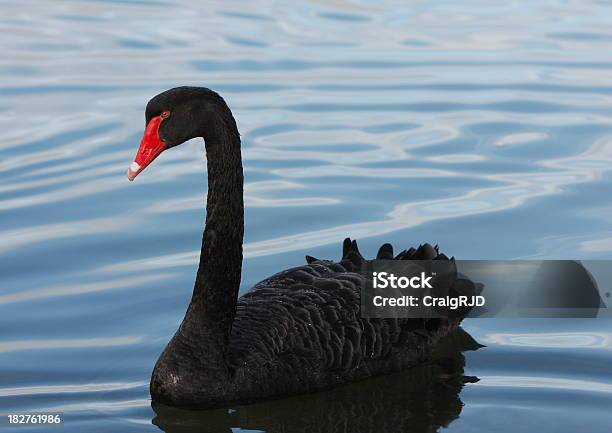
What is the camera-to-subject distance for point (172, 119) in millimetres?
5777

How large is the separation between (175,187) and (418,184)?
5.49 ft

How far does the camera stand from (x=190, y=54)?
13328 millimetres

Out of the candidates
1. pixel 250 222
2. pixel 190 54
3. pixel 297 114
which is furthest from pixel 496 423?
pixel 190 54

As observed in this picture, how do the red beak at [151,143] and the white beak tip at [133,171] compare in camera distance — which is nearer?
the white beak tip at [133,171]

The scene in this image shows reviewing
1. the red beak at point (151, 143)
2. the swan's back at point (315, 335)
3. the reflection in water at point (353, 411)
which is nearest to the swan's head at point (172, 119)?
the red beak at point (151, 143)

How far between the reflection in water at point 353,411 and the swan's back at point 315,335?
7 cm

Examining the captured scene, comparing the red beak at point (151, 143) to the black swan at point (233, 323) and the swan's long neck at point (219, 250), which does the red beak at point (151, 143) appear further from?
the swan's long neck at point (219, 250)

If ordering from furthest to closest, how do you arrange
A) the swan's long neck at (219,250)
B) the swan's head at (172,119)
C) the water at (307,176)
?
the water at (307,176) → the swan's long neck at (219,250) → the swan's head at (172,119)

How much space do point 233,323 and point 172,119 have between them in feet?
3.40

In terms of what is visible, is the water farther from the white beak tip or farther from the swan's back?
the white beak tip

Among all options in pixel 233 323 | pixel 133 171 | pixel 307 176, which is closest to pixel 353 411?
pixel 233 323

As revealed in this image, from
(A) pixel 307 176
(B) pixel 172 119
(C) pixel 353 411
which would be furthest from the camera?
(A) pixel 307 176

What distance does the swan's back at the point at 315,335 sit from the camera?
236 inches

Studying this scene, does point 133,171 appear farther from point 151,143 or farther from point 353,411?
point 353,411
